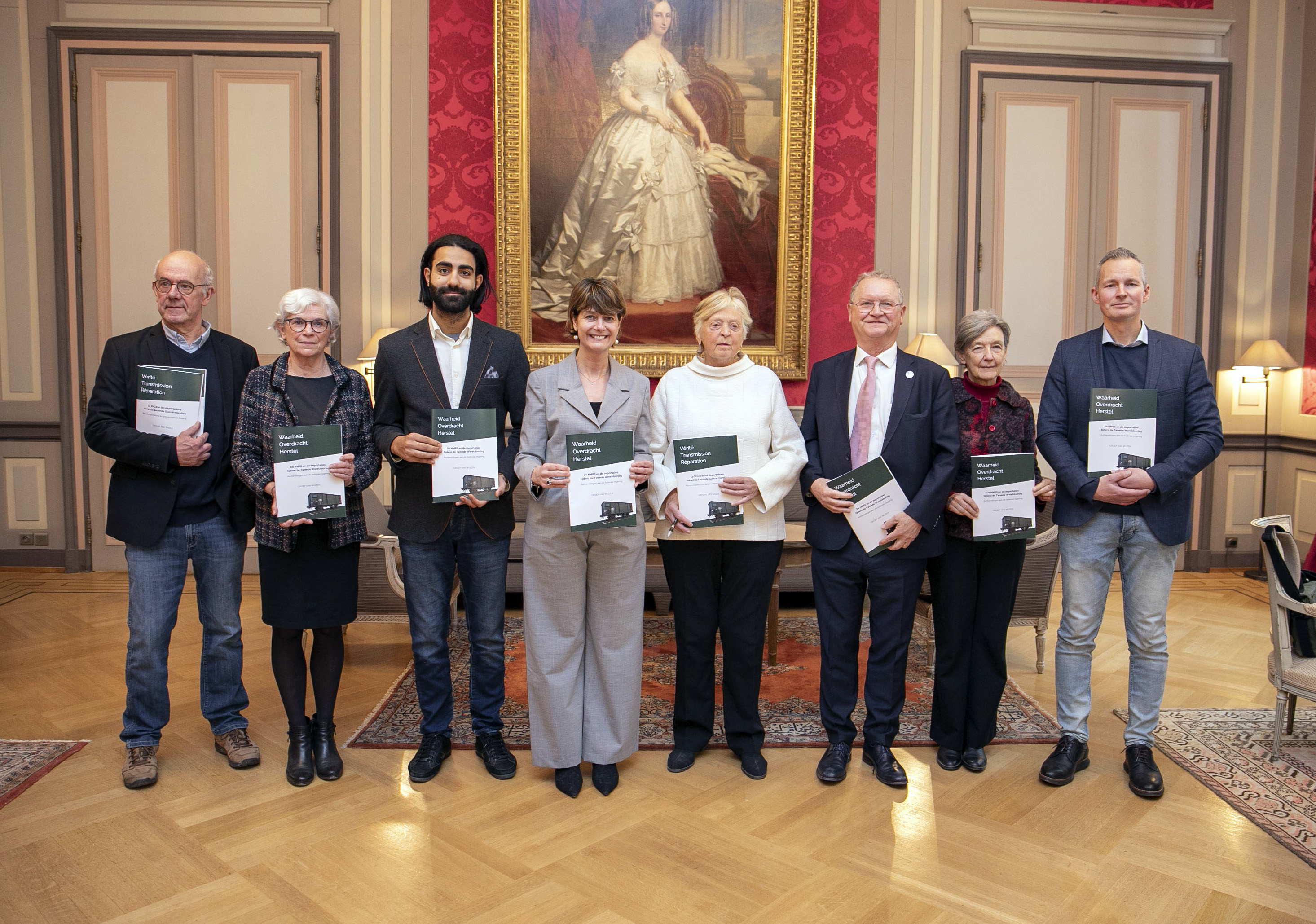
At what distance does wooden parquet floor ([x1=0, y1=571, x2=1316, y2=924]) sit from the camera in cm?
210

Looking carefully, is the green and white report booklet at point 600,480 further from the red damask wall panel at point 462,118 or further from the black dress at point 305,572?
the red damask wall panel at point 462,118

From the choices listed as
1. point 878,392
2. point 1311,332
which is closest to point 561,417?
point 878,392

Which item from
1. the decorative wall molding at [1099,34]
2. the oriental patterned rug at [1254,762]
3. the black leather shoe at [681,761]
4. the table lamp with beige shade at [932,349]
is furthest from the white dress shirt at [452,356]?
the decorative wall molding at [1099,34]

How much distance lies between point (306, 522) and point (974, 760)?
2.20 m

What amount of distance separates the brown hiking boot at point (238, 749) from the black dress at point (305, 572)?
49cm

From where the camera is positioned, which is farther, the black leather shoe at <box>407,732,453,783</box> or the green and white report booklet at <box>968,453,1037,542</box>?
the black leather shoe at <box>407,732,453,783</box>

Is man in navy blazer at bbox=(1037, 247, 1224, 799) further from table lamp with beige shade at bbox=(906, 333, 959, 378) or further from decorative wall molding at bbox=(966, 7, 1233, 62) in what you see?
decorative wall molding at bbox=(966, 7, 1233, 62)

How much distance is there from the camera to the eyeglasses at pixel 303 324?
2.59m

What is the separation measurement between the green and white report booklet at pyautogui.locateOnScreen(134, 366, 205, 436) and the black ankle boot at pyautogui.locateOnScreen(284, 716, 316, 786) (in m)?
0.99

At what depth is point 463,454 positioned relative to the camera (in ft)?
8.24

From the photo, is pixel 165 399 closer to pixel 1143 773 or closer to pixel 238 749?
pixel 238 749

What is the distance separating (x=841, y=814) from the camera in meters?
2.56

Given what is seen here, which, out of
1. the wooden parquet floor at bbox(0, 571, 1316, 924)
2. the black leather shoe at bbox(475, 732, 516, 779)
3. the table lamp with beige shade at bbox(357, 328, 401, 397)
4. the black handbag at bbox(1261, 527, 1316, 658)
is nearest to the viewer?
the wooden parquet floor at bbox(0, 571, 1316, 924)

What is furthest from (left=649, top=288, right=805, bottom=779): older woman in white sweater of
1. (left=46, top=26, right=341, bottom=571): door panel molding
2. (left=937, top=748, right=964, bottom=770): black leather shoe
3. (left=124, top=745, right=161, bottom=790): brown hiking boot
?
(left=46, top=26, right=341, bottom=571): door panel molding
